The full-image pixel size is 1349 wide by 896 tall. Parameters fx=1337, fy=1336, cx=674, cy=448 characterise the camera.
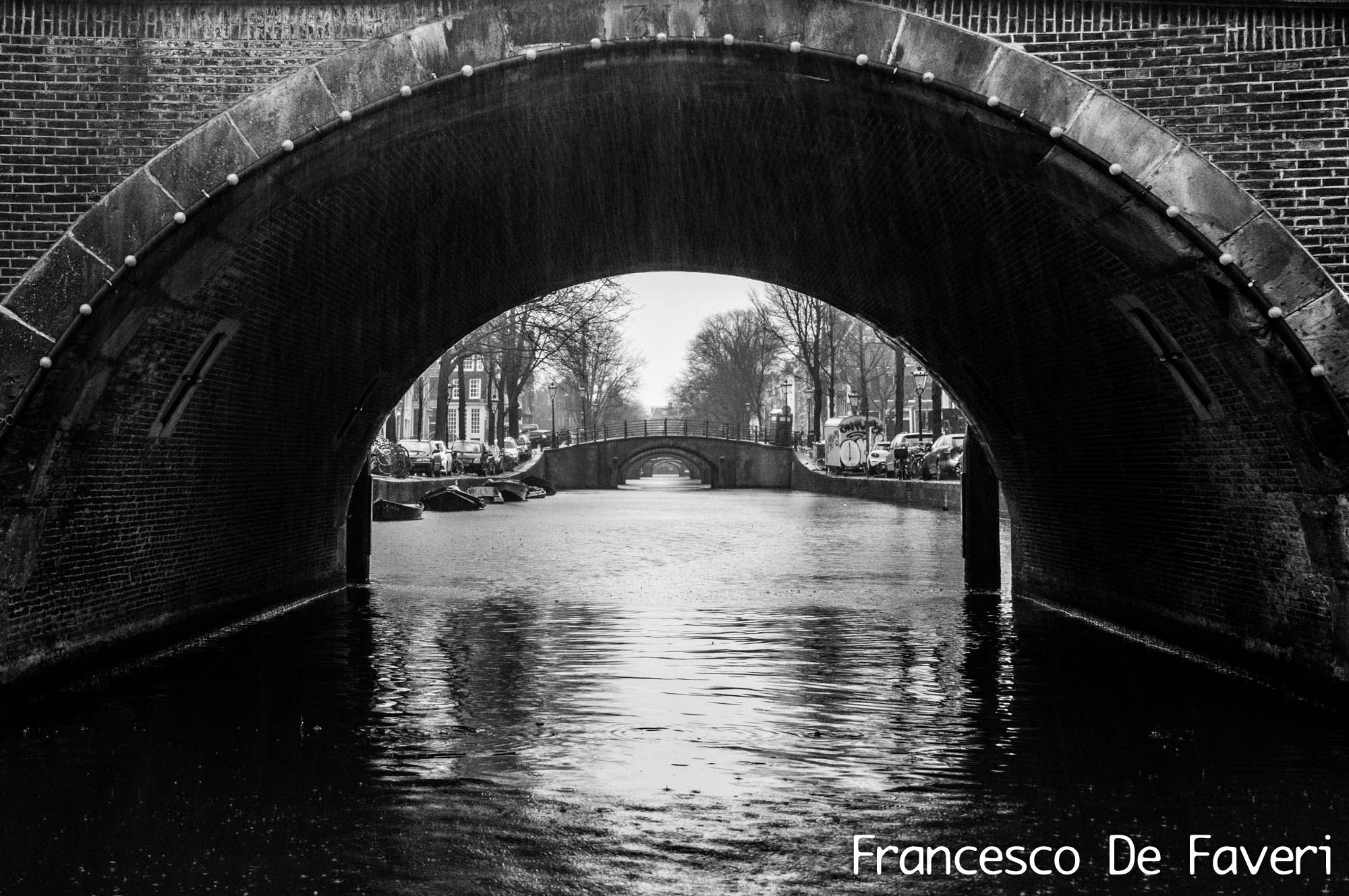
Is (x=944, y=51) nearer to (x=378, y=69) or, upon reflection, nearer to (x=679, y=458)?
(x=378, y=69)

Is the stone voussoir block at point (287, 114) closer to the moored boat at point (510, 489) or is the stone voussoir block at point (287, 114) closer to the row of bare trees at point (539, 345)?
the row of bare trees at point (539, 345)

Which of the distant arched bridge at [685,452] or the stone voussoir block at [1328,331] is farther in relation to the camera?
the distant arched bridge at [685,452]

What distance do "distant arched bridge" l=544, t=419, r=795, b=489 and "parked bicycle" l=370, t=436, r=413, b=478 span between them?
73.8 feet

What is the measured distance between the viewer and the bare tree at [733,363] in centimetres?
7775

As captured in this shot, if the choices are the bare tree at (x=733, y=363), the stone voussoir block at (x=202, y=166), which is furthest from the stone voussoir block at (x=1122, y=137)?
the bare tree at (x=733, y=363)

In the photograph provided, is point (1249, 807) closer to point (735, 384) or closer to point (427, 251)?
point (427, 251)

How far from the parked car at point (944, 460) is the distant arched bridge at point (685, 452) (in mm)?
22131

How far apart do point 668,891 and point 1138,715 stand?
4226mm

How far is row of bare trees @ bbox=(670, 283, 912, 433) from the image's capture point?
6022 cm

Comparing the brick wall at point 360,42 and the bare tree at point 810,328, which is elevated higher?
the bare tree at point 810,328

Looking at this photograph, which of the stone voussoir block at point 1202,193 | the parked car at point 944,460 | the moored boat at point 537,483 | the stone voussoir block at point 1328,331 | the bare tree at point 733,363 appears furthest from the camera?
the bare tree at point 733,363

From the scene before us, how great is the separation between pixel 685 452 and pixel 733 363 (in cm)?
1552

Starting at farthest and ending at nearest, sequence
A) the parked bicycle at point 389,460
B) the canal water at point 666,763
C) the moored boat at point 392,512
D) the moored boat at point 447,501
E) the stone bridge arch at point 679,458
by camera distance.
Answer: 1. the stone bridge arch at point 679,458
2. the parked bicycle at point 389,460
3. the moored boat at point 447,501
4. the moored boat at point 392,512
5. the canal water at point 666,763

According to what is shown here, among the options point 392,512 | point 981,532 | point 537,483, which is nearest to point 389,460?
point 392,512
